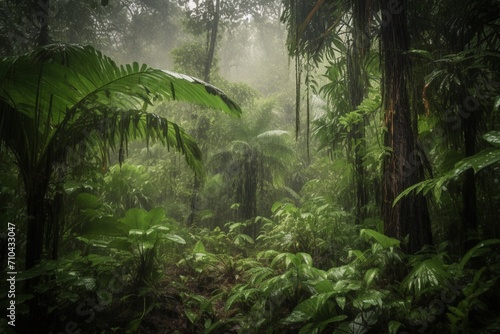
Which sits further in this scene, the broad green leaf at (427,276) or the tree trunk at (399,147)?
the tree trunk at (399,147)

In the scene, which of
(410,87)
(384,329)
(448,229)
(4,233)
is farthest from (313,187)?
(4,233)

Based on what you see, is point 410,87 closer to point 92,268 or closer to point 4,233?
point 92,268

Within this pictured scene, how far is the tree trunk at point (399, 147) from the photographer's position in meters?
2.67

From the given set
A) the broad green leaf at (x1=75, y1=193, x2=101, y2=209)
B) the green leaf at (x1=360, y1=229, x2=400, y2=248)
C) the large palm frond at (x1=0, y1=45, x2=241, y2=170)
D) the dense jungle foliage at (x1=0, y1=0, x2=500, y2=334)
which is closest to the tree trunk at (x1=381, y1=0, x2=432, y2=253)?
the dense jungle foliage at (x1=0, y1=0, x2=500, y2=334)

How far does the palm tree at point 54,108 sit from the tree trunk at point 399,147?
181 cm

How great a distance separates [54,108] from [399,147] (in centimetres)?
365

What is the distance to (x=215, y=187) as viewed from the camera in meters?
7.57

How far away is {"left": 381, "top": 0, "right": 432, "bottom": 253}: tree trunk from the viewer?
2.67 metres

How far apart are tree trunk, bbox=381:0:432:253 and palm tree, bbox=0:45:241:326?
181 cm

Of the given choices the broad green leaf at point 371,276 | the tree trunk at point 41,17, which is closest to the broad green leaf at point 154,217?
the broad green leaf at point 371,276

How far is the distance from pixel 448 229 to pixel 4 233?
483 cm

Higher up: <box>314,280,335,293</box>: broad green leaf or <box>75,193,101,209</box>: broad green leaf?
<box>75,193,101,209</box>: broad green leaf

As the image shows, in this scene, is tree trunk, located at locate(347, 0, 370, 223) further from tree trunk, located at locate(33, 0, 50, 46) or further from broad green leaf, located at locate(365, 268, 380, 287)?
tree trunk, located at locate(33, 0, 50, 46)

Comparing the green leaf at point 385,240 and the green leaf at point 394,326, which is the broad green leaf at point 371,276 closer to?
the green leaf at point 385,240
